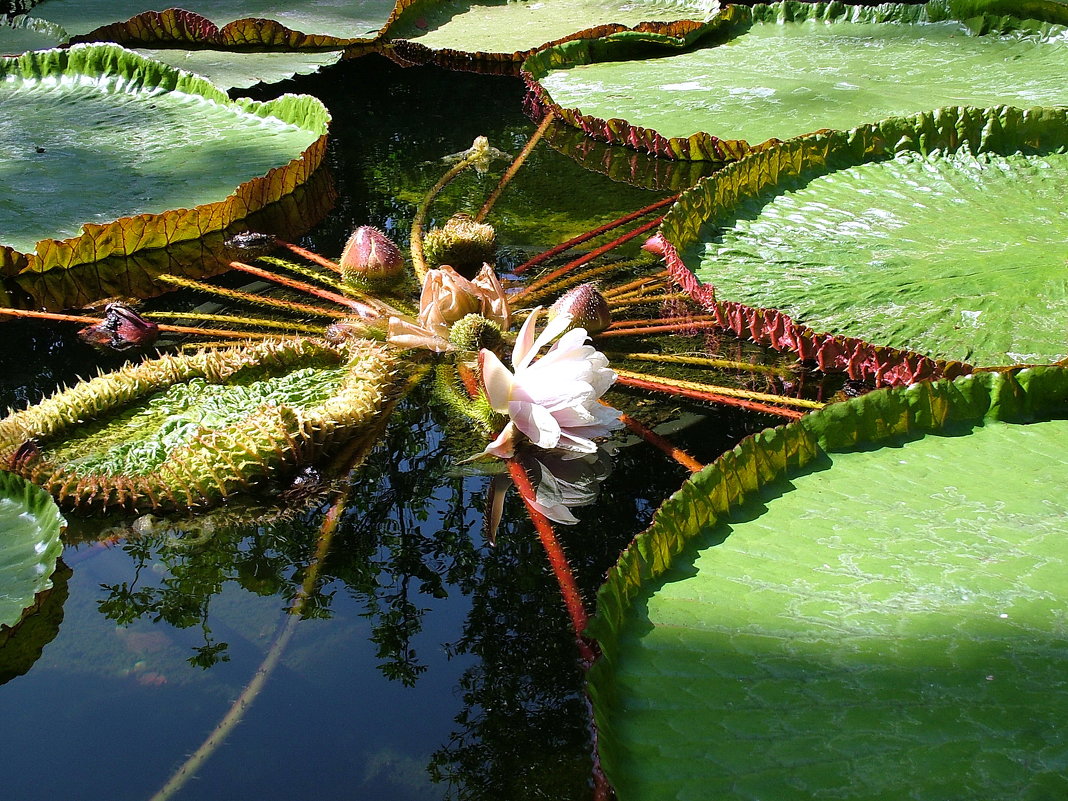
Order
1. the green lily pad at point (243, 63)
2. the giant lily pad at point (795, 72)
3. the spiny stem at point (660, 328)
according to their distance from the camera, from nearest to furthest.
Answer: the spiny stem at point (660, 328) < the giant lily pad at point (795, 72) < the green lily pad at point (243, 63)

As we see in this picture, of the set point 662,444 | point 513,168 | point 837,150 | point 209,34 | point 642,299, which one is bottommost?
point 662,444

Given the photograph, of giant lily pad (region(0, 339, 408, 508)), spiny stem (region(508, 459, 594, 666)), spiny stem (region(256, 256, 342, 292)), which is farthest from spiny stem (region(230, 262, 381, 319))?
spiny stem (region(508, 459, 594, 666))

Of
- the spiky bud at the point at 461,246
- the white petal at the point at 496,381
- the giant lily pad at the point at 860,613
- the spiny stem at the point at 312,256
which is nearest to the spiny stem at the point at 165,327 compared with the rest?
the spiny stem at the point at 312,256

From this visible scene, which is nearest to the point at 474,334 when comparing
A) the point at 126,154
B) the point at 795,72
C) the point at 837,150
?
the point at 837,150

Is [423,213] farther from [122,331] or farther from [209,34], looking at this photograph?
[209,34]

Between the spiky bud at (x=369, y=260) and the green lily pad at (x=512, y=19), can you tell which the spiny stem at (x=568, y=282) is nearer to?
the spiky bud at (x=369, y=260)

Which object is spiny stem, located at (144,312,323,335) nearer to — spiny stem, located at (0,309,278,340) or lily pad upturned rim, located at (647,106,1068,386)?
spiny stem, located at (0,309,278,340)

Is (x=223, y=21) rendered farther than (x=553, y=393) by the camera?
Yes

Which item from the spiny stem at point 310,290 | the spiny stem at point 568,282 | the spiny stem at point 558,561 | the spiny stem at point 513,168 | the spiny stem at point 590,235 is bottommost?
the spiny stem at point 558,561
